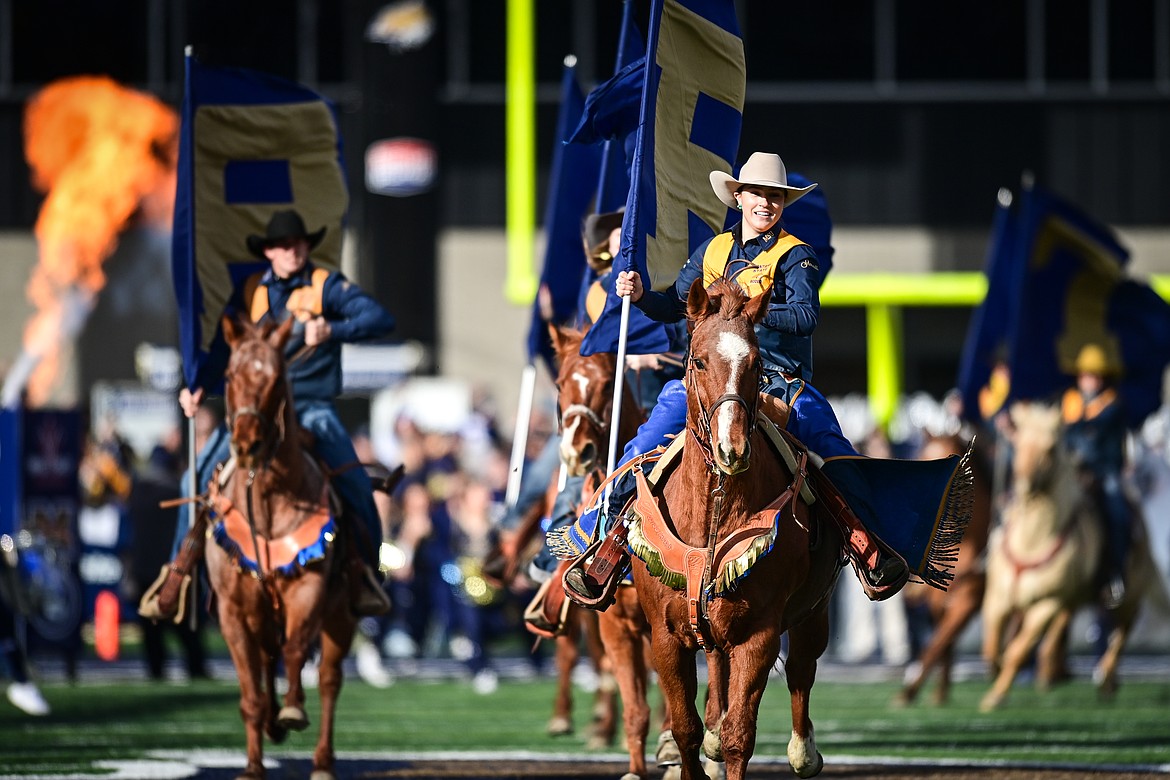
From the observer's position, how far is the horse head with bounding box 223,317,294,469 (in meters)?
10.7

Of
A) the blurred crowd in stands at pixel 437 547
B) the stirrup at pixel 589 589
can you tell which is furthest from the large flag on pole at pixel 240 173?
the blurred crowd in stands at pixel 437 547

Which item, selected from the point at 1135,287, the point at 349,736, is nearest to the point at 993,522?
the point at 1135,287

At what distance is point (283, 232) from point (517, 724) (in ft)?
17.2

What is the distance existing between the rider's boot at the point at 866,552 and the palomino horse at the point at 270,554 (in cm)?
305

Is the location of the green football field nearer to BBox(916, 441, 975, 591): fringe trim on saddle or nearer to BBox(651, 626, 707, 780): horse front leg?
BBox(916, 441, 975, 591): fringe trim on saddle

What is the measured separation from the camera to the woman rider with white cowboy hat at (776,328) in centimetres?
947

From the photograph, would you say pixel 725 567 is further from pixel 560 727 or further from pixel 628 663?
pixel 560 727

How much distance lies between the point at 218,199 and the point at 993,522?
8.49 metres

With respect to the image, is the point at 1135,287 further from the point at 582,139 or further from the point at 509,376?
the point at 509,376

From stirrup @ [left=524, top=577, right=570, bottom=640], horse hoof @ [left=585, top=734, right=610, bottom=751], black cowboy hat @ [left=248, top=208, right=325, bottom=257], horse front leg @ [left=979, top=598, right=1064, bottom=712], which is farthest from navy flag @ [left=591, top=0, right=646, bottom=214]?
horse front leg @ [left=979, top=598, right=1064, bottom=712]

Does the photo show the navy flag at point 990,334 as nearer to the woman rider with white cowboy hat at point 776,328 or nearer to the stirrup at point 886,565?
the woman rider with white cowboy hat at point 776,328

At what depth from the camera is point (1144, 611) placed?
2195cm

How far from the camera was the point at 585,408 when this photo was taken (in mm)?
11023

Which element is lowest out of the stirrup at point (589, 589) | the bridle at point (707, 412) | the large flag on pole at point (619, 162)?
the stirrup at point (589, 589)
